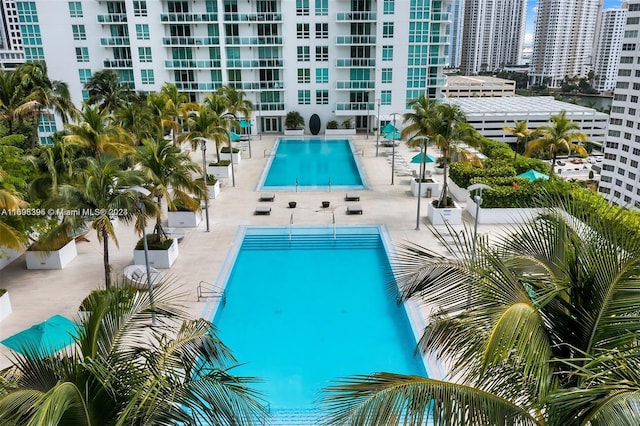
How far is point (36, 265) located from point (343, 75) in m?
32.4

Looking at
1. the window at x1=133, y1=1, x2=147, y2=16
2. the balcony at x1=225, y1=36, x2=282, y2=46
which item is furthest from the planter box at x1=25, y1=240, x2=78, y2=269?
the window at x1=133, y1=1, x2=147, y2=16

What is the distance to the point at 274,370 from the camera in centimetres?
1260

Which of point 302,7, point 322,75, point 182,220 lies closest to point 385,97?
point 322,75

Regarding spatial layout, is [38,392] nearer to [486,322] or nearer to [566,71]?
[486,322]

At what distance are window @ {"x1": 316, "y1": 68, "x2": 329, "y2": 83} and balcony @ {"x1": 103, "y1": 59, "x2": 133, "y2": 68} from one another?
1651cm

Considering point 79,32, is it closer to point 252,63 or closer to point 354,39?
point 252,63

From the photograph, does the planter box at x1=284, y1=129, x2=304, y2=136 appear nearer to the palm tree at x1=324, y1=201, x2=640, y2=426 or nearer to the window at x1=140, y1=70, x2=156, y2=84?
the window at x1=140, y1=70, x2=156, y2=84

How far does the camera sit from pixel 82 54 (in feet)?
141

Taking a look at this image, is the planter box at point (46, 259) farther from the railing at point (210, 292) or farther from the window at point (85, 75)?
the window at point (85, 75)

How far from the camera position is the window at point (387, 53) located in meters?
42.4

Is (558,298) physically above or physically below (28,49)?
below

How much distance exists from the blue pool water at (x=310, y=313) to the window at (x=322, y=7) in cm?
2749

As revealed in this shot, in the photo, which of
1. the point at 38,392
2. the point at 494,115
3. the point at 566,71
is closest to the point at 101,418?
the point at 38,392

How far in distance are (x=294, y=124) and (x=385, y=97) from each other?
8.50 meters
